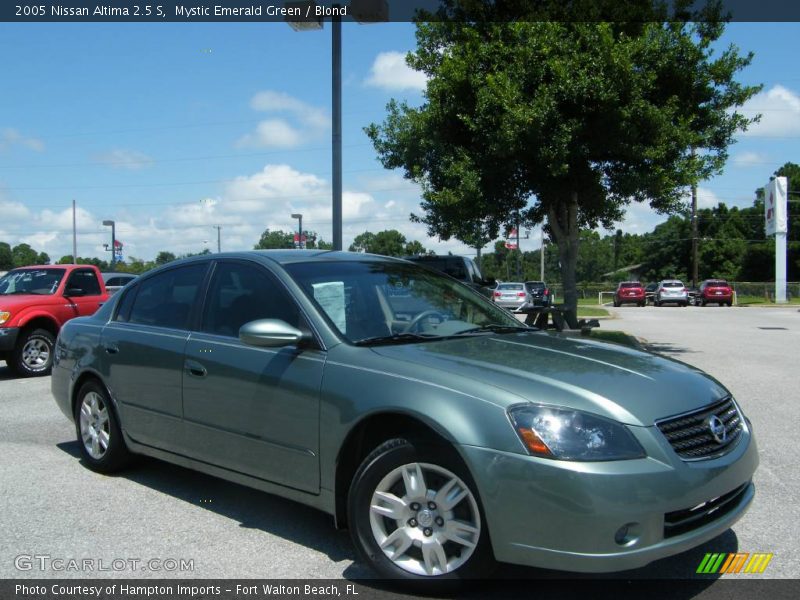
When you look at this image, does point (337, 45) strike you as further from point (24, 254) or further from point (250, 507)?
point (24, 254)

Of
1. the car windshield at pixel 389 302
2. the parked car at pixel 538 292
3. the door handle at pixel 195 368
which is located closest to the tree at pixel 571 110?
the car windshield at pixel 389 302

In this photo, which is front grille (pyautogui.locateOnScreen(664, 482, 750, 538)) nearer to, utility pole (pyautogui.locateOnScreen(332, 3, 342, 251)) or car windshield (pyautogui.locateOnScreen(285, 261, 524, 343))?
car windshield (pyautogui.locateOnScreen(285, 261, 524, 343))

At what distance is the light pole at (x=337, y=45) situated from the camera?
9.83 metres

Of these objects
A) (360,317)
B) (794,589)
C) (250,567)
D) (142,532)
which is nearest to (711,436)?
(794,589)

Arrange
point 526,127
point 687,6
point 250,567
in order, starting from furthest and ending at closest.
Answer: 1. point 687,6
2. point 526,127
3. point 250,567

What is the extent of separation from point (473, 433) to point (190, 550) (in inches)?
72.0

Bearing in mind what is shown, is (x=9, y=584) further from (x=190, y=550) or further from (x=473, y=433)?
(x=473, y=433)

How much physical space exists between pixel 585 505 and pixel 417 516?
812 mm

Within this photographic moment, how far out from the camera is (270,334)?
3.83m

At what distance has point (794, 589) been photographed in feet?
11.2

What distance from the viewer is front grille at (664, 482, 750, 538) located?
123 inches

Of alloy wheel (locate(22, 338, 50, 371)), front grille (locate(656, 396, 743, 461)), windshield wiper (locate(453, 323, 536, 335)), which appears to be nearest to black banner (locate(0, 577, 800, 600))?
front grille (locate(656, 396, 743, 461))

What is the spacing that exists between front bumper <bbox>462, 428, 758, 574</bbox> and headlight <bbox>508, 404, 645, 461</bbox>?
44 millimetres

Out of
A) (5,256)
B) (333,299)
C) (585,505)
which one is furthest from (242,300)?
(5,256)
